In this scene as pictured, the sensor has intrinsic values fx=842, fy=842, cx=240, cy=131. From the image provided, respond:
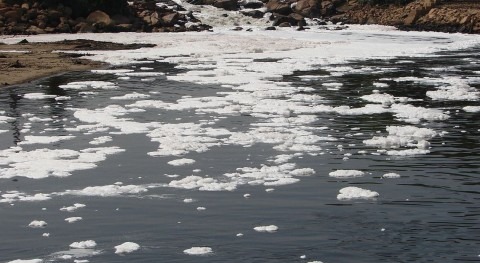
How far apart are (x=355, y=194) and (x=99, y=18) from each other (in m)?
53.5

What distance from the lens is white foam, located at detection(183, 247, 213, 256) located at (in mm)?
9953

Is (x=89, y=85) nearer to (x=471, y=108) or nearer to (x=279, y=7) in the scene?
(x=471, y=108)

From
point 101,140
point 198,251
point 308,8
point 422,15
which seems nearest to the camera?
point 198,251

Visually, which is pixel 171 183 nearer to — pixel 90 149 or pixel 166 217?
pixel 166 217

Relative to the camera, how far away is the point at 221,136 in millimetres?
17812

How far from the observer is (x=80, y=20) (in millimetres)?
63344

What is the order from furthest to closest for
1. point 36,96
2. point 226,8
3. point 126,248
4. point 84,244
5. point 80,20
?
point 226,8, point 80,20, point 36,96, point 84,244, point 126,248

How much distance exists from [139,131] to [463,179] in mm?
7552

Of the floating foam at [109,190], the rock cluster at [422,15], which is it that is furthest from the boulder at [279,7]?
the floating foam at [109,190]

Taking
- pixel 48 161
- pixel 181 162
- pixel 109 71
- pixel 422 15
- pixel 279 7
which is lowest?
pixel 181 162

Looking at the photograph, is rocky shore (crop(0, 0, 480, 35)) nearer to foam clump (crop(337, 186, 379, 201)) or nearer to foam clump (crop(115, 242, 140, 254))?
foam clump (crop(337, 186, 379, 201))

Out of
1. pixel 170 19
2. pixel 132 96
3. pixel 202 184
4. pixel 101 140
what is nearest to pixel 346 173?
pixel 202 184

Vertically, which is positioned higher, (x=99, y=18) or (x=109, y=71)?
(x=99, y=18)

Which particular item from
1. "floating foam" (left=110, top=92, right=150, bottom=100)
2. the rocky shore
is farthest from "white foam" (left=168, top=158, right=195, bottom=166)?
the rocky shore
